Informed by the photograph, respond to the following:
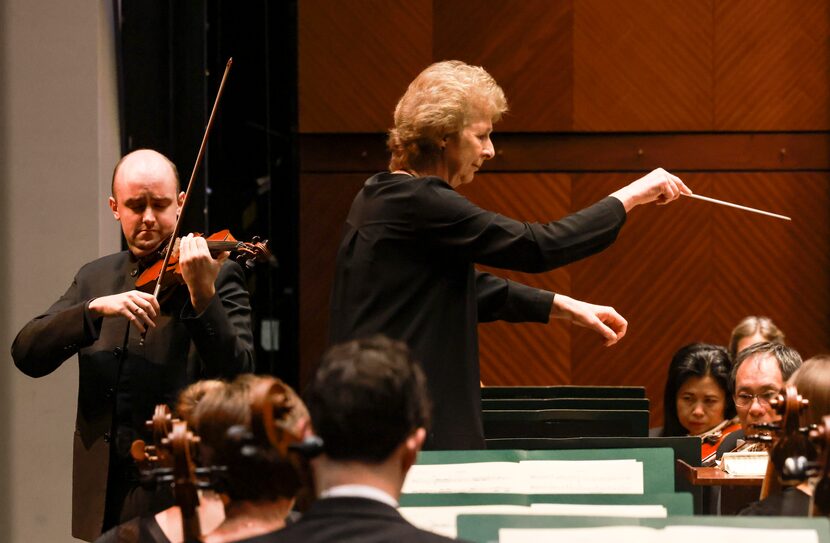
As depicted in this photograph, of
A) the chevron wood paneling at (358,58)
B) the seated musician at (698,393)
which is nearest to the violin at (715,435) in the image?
the seated musician at (698,393)

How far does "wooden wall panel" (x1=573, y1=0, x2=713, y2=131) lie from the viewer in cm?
628

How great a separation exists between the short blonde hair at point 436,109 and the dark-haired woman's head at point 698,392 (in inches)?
84.0

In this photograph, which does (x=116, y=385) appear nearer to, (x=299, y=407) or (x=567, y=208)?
(x=299, y=407)

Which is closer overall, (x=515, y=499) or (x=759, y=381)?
(x=515, y=499)

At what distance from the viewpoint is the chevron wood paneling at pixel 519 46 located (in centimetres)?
632

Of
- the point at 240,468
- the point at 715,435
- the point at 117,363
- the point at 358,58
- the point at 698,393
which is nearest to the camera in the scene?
the point at 240,468

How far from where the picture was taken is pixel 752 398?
3900 millimetres

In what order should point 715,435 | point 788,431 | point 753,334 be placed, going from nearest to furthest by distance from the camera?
point 788,431 → point 715,435 → point 753,334

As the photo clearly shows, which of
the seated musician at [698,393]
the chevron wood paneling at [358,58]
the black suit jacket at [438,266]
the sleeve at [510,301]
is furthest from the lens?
the chevron wood paneling at [358,58]

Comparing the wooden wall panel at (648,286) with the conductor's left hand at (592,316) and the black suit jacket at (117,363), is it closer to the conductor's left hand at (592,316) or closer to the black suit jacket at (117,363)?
the conductor's left hand at (592,316)

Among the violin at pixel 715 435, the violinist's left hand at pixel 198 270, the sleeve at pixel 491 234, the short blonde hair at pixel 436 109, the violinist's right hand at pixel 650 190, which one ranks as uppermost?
the short blonde hair at pixel 436 109

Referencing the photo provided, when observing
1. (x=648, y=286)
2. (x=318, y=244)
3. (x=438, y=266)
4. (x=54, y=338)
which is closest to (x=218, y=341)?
(x=54, y=338)

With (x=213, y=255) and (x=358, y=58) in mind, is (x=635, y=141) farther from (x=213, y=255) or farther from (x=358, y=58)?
(x=213, y=255)

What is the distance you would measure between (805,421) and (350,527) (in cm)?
114
